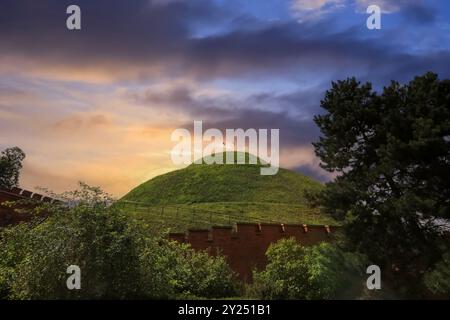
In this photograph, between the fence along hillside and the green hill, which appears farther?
the green hill

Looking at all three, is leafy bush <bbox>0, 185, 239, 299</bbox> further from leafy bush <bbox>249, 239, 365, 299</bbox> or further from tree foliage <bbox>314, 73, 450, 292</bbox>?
tree foliage <bbox>314, 73, 450, 292</bbox>

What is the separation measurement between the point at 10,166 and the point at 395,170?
116 ft

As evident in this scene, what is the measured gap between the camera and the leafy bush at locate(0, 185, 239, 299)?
11602 mm

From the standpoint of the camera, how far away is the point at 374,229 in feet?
52.6

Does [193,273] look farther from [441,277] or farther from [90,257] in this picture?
[441,277]

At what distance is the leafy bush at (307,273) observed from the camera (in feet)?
49.6

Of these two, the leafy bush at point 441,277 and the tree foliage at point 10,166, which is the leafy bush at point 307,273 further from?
the tree foliage at point 10,166

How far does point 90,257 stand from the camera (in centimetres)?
1169

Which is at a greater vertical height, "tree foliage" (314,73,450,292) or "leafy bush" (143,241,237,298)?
"tree foliage" (314,73,450,292)

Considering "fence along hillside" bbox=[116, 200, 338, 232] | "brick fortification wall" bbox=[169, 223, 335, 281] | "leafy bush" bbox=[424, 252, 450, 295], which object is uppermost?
"fence along hillside" bbox=[116, 200, 338, 232]

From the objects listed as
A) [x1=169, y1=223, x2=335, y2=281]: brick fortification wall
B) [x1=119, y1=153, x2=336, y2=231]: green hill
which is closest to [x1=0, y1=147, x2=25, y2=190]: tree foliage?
[x1=119, y1=153, x2=336, y2=231]: green hill

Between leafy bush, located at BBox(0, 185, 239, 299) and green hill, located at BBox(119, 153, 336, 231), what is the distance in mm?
15186

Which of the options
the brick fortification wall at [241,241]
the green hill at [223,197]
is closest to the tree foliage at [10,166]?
the green hill at [223,197]

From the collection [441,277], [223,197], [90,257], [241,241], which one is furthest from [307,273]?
[223,197]
